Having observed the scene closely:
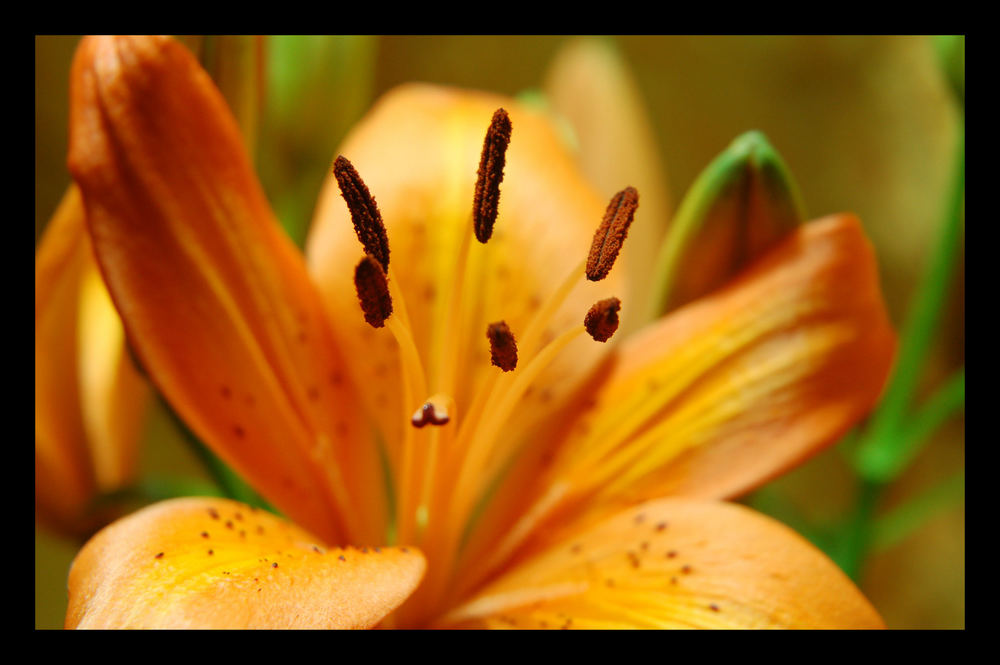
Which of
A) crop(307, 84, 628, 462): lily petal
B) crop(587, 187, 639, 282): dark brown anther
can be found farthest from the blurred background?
crop(587, 187, 639, 282): dark brown anther

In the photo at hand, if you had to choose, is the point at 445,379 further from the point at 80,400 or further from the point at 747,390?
the point at 80,400

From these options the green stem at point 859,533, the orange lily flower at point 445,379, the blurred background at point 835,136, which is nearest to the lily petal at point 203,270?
the orange lily flower at point 445,379

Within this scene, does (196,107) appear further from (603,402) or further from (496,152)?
(603,402)

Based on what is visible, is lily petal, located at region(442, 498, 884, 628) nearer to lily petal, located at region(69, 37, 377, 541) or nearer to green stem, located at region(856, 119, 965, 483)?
lily petal, located at region(69, 37, 377, 541)

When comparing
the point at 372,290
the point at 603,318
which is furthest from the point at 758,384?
the point at 372,290

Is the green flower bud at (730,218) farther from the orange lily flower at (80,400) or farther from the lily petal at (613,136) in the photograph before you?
the orange lily flower at (80,400)
